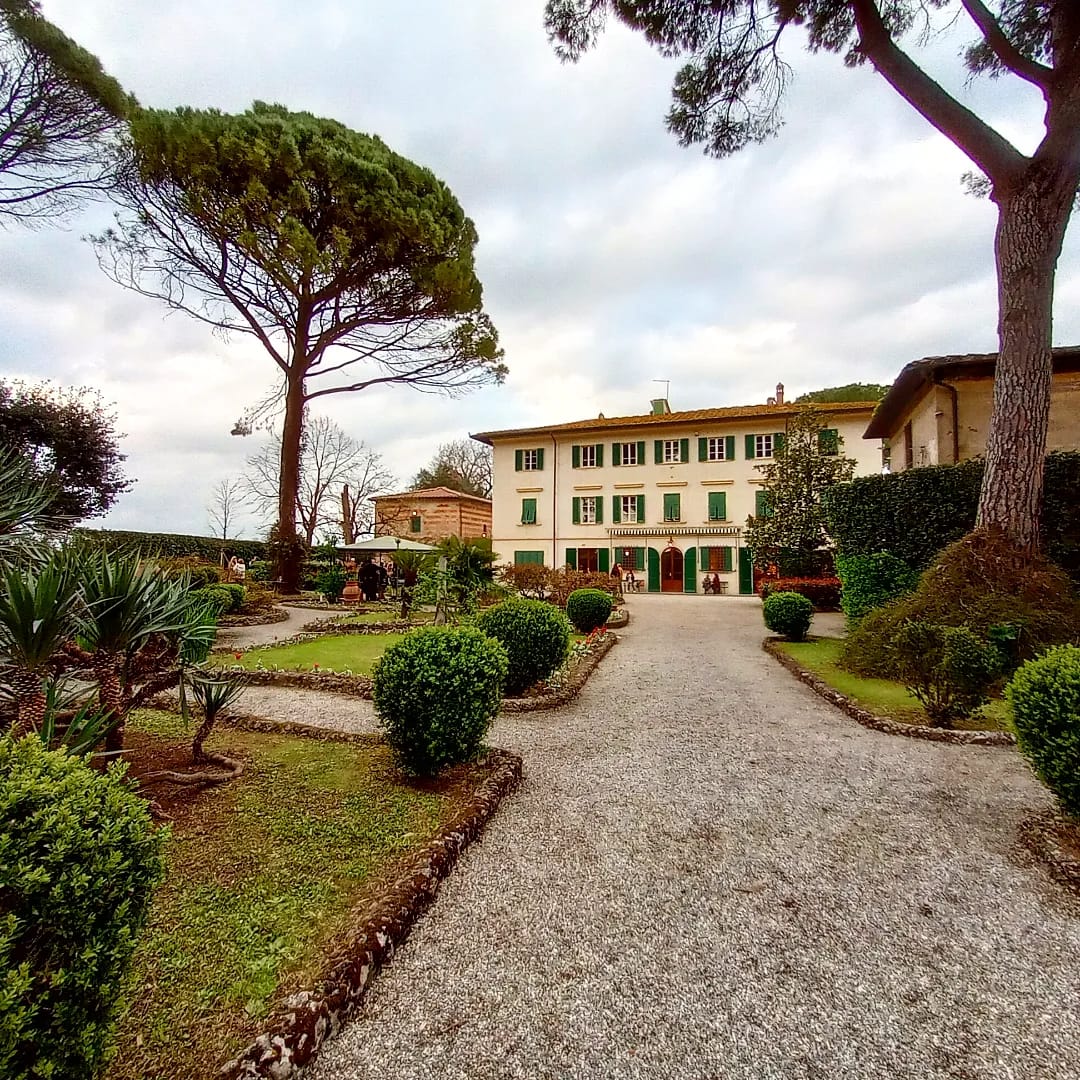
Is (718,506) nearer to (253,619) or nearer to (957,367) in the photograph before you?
(957,367)

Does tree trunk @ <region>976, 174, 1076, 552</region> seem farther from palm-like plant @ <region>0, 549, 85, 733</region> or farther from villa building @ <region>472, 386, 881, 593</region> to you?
villa building @ <region>472, 386, 881, 593</region>

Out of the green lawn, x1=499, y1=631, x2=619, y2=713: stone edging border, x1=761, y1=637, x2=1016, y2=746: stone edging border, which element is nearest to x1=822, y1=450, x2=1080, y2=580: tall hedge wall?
the green lawn

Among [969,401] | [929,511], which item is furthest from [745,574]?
[929,511]

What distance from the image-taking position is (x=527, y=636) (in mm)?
6223

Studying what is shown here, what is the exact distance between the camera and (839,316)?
15.2 m

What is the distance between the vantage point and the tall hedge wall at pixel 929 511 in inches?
323

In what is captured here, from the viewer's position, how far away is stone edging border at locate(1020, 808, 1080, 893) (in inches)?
108

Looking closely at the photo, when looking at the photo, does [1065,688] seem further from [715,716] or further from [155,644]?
[155,644]

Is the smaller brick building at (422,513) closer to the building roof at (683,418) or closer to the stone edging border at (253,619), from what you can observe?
the building roof at (683,418)

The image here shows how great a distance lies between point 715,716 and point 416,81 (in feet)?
33.7

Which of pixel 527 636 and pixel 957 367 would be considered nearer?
pixel 527 636

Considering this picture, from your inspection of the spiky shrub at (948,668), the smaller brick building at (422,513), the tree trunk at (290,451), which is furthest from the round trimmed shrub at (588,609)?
the smaller brick building at (422,513)

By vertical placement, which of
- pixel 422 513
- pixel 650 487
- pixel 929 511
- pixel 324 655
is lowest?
pixel 324 655

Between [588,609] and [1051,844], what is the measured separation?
817 centimetres
